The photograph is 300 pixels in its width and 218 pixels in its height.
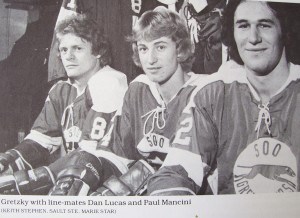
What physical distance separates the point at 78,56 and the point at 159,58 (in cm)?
31

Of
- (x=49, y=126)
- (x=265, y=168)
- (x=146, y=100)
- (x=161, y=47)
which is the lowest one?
(x=265, y=168)

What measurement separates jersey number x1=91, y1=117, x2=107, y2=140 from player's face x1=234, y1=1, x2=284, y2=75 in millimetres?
594

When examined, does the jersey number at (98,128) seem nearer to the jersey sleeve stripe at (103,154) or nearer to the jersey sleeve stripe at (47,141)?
the jersey sleeve stripe at (103,154)

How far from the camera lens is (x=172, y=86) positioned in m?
1.64

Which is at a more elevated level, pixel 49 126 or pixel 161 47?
pixel 161 47

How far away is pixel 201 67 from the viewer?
1644 mm

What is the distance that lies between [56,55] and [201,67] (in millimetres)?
552

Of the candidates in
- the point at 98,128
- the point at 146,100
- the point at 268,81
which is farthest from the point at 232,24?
the point at 98,128

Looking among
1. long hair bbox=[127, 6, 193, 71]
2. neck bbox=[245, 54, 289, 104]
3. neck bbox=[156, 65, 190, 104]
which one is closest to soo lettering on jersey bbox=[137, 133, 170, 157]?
neck bbox=[156, 65, 190, 104]

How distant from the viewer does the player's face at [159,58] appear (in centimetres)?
162

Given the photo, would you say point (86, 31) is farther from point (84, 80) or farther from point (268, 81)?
point (268, 81)

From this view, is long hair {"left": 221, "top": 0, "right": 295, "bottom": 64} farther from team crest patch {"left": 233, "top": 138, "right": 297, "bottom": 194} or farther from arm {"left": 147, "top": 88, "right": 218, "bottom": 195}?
team crest patch {"left": 233, "top": 138, "right": 297, "bottom": 194}

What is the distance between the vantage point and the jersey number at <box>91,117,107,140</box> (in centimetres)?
160

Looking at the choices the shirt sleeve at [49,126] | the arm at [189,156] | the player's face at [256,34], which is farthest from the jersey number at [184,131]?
the shirt sleeve at [49,126]
